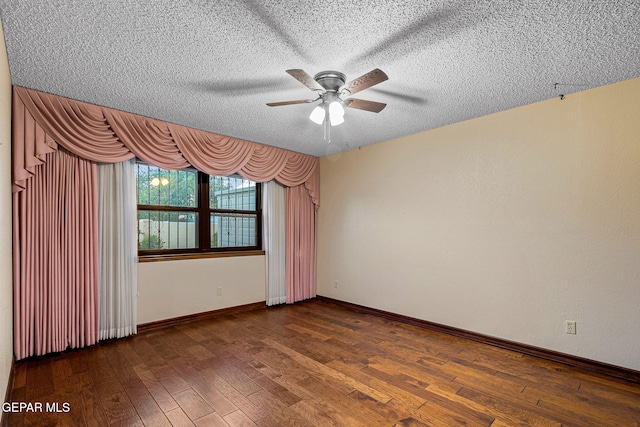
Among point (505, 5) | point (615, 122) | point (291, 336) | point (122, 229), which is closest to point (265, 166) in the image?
point (122, 229)

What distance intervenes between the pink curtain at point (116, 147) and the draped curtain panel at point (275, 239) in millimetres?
125

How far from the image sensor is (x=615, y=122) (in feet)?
8.45

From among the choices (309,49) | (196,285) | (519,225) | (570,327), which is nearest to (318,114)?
(309,49)

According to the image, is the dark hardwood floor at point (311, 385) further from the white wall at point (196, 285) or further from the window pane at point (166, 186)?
the window pane at point (166, 186)

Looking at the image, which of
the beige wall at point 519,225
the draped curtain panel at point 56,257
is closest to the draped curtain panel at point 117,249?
the draped curtain panel at point 56,257

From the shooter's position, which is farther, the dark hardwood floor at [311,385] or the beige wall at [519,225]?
the beige wall at [519,225]

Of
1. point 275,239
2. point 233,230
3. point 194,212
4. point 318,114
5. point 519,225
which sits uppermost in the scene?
point 318,114

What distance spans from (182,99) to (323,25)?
1679 millimetres

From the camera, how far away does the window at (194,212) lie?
3689 mm

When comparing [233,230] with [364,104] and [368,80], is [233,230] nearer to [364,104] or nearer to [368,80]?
[364,104]

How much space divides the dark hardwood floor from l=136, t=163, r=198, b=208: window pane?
155cm

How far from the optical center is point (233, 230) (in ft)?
14.7

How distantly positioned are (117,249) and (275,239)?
2.03m

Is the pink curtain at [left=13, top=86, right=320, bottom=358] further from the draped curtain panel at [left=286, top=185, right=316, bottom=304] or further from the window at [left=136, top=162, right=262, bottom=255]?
the window at [left=136, top=162, right=262, bottom=255]
